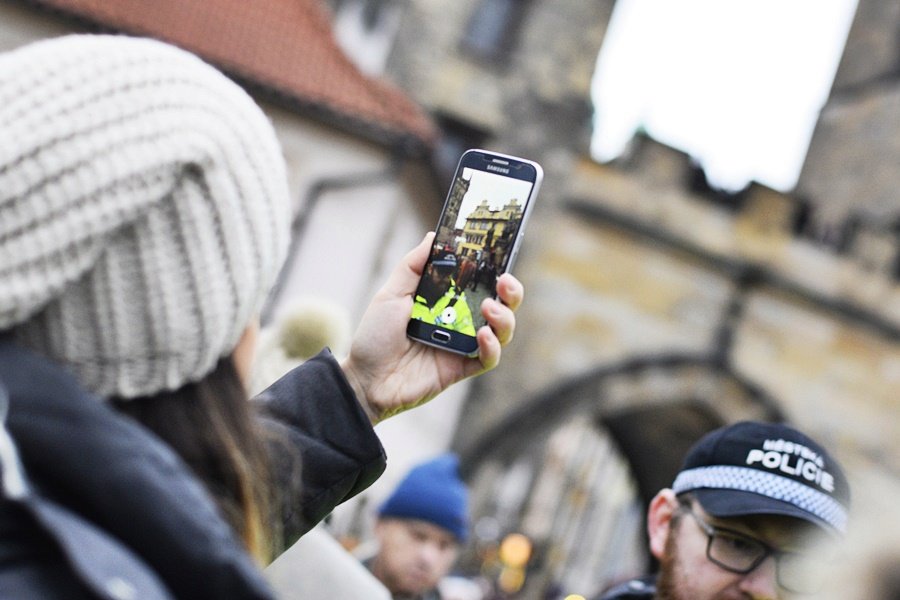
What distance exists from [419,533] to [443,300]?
6.42 feet

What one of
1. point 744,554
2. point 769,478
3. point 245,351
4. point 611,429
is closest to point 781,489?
point 769,478

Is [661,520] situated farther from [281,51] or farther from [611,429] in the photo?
[611,429]

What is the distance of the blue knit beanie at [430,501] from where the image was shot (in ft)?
11.6

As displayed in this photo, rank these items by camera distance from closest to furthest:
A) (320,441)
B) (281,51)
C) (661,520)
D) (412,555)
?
1. (320,441)
2. (661,520)
3. (412,555)
4. (281,51)

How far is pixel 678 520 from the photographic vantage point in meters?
2.16

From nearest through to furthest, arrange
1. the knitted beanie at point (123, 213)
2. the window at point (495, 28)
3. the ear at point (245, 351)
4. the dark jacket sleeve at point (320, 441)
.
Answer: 1. the knitted beanie at point (123, 213)
2. the ear at point (245, 351)
3. the dark jacket sleeve at point (320, 441)
4. the window at point (495, 28)

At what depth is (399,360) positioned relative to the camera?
1.72 metres

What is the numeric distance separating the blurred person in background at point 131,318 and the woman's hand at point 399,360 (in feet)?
1.57

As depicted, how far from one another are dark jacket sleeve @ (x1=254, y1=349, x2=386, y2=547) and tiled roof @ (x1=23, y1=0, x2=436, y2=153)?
23.6ft

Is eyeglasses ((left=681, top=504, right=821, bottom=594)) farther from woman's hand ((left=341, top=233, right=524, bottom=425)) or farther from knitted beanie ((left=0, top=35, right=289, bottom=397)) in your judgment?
knitted beanie ((left=0, top=35, right=289, bottom=397))

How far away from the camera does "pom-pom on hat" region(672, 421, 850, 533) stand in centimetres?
203

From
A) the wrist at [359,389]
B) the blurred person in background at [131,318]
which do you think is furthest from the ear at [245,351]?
the wrist at [359,389]

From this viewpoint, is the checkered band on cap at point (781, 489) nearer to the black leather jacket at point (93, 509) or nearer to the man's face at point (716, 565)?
the man's face at point (716, 565)

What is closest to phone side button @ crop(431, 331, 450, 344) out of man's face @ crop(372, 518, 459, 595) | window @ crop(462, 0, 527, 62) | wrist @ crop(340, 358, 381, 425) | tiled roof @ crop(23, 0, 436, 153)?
wrist @ crop(340, 358, 381, 425)
